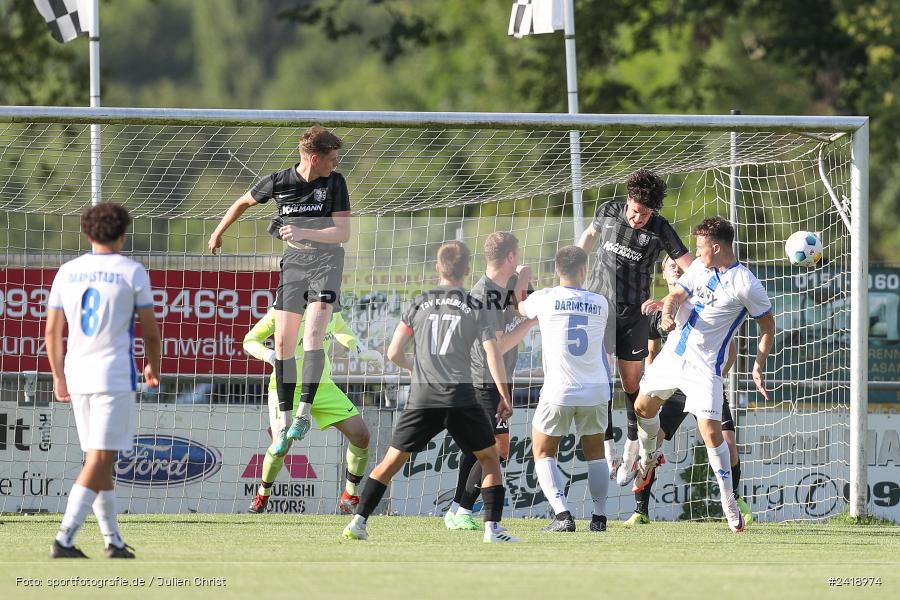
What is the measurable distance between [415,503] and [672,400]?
2.52 metres

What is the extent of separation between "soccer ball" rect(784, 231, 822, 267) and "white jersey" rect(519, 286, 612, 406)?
2475 mm

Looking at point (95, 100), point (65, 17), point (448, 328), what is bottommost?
point (448, 328)

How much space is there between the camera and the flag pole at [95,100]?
37.3 feet

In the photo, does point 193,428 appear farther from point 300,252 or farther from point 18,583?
point 18,583

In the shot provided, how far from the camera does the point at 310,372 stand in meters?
10.3

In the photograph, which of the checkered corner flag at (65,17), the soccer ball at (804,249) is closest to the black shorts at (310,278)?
the soccer ball at (804,249)

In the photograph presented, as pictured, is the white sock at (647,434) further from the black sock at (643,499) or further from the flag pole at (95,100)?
the flag pole at (95,100)

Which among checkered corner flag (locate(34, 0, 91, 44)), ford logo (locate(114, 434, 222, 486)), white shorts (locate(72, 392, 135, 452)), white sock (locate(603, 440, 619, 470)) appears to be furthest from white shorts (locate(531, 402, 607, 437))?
checkered corner flag (locate(34, 0, 91, 44))

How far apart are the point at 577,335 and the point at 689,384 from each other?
1070mm

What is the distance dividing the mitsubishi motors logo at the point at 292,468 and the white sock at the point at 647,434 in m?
3.15

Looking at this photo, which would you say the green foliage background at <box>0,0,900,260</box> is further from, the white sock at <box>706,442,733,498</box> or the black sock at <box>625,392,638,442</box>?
the white sock at <box>706,442,733,498</box>

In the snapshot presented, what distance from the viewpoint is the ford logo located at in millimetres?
12273

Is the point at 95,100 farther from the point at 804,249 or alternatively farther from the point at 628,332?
the point at 804,249

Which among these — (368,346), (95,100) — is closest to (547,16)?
(368,346)
